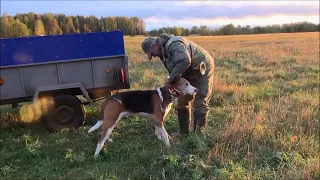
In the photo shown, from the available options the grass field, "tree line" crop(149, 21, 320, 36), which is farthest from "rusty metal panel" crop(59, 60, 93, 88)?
"tree line" crop(149, 21, 320, 36)

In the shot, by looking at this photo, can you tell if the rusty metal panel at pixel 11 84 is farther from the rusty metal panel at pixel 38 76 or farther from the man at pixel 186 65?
the man at pixel 186 65

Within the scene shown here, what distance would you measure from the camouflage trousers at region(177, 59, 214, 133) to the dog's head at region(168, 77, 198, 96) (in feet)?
1.27

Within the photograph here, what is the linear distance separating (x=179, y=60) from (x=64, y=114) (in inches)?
115

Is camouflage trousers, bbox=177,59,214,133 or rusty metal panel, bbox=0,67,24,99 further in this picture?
rusty metal panel, bbox=0,67,24,99

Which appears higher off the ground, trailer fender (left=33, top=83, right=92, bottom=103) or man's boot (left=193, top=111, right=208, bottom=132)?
trailer fender (left=33, top=83, right=92, bottom=103)

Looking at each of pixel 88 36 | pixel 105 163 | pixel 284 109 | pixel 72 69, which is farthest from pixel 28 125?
pixel 284 109

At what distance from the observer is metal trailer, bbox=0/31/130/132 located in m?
6.89

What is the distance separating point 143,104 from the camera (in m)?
6.27

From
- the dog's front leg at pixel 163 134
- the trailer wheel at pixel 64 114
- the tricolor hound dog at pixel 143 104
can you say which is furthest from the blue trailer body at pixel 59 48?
the dog's front leg at pixel 163 134

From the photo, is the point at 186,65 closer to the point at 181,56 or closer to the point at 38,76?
the point at 181,56

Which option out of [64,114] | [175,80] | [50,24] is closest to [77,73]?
[64,114]

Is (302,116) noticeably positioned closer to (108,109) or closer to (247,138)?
(247,138)

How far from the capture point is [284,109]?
770 centimetres

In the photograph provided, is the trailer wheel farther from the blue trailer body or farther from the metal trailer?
the blue trailer body
